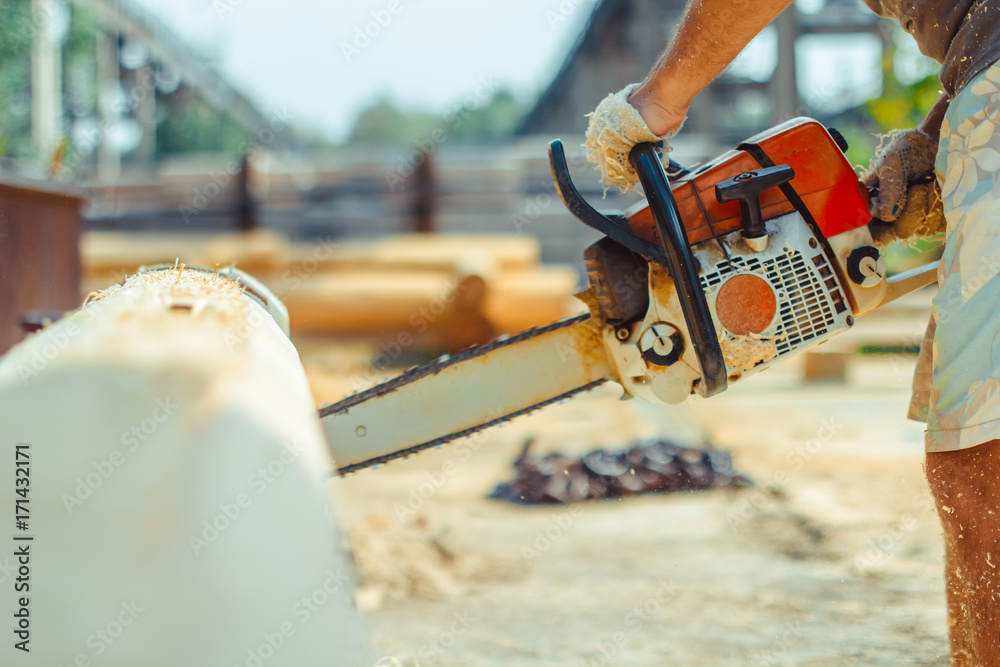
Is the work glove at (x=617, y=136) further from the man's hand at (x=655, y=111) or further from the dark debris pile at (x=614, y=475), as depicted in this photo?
the dark debris pile at (x=614, y=475)

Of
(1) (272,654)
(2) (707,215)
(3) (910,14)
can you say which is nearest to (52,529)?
(1) (272,654)

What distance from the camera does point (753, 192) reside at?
5.21 feet

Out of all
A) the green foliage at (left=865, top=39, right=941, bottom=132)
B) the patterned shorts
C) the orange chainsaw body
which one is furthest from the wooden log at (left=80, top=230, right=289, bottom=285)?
the patterned shorts

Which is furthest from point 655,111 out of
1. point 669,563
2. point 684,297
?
point 669,563

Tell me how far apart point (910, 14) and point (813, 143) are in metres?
0.30

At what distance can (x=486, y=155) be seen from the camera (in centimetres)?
1106

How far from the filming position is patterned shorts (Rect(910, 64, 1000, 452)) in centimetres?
127

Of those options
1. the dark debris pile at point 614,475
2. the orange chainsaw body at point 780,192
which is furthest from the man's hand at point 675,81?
the dark debris pile at point 614,475

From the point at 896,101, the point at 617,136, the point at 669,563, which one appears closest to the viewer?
the point at 617,136

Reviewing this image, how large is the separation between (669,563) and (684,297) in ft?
5.42

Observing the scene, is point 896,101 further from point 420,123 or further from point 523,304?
point 420,123

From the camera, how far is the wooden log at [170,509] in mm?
847

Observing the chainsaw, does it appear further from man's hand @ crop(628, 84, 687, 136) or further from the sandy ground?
the sandy ground

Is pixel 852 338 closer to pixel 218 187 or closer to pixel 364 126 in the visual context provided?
pixel 218 187
